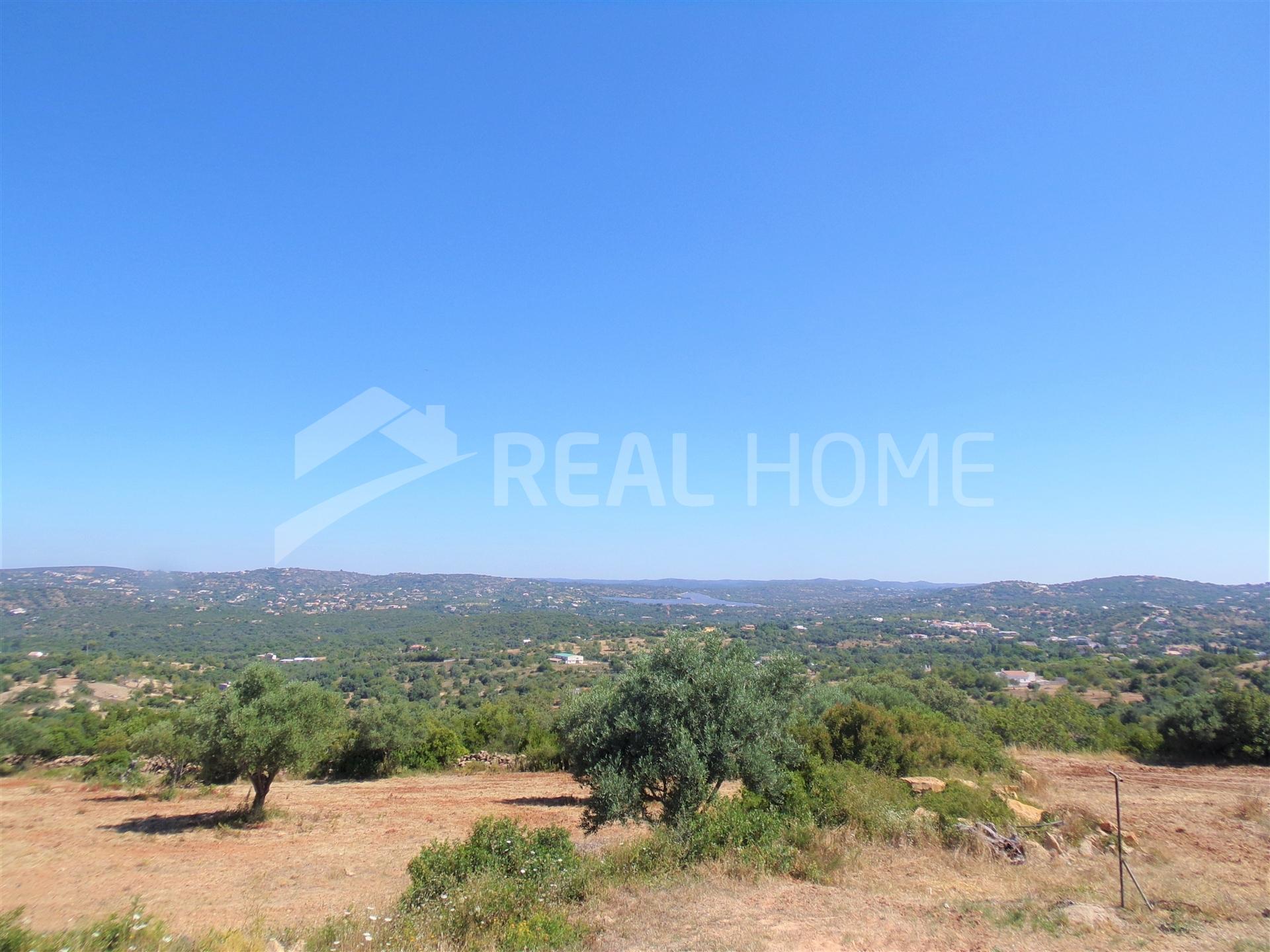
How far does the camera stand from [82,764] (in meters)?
22.1

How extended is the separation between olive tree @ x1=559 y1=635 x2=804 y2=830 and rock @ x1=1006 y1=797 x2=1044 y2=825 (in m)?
4.31

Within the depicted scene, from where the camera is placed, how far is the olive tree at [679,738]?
986cm

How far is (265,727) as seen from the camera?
49.4 ft

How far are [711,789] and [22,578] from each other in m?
73.6

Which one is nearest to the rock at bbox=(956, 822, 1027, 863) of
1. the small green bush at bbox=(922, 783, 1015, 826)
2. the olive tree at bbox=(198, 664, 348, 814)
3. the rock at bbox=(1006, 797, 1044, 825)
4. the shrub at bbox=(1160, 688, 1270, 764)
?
the small green bush at bbox=(922, 783, 1015, 826)

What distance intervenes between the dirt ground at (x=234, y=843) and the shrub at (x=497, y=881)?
198cm

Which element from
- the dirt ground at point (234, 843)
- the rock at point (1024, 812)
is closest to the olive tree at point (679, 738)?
the dirt ground at point (234, 843)

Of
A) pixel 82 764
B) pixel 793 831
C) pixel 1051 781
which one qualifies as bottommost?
pixel 82 764

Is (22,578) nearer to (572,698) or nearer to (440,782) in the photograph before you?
(440,782)

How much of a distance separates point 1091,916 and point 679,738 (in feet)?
18.1

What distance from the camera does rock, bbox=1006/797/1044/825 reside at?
10852 mm

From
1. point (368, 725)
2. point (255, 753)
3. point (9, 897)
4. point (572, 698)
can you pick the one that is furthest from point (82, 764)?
point (572, 698)

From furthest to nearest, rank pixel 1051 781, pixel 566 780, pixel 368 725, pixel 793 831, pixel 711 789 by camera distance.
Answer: pixel 368 725, pixel 566 780, pixel 1051 781, pixel 711 789, pixel 793 831

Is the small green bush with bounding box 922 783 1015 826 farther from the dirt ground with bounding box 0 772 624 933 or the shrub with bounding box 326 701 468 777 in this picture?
the shrub with bounding box 326 701 468 777
